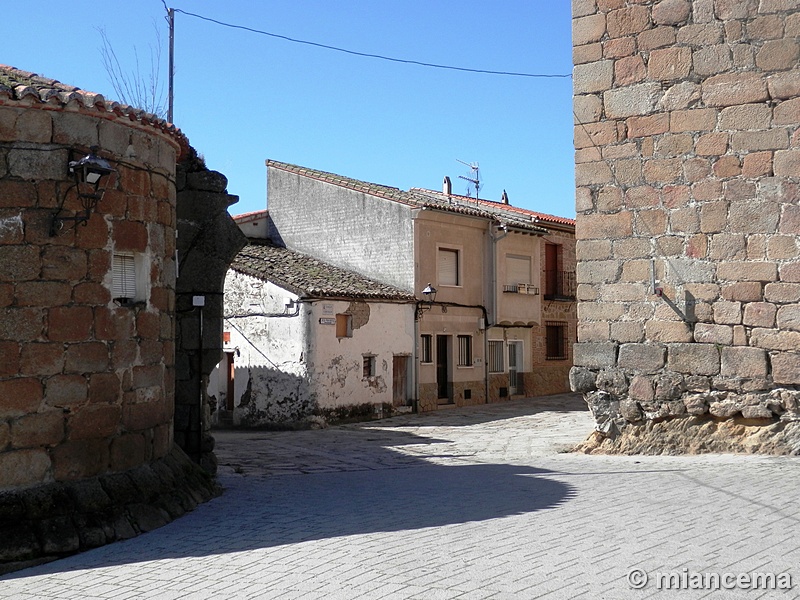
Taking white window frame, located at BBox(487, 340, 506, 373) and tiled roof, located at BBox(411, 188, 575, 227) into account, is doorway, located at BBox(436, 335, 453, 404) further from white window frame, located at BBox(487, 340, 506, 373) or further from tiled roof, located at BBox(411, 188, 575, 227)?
tiled roof, located at BBox(411, 188, 575, 227)

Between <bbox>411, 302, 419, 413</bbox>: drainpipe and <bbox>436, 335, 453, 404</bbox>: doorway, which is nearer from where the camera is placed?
<bbox>411, 302, 419, 413</bbox>: drainpipe

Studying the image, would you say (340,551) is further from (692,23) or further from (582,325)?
(692,23)

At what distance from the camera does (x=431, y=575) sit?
204 inches

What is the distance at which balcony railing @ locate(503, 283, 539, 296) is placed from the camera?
24266 millimetres

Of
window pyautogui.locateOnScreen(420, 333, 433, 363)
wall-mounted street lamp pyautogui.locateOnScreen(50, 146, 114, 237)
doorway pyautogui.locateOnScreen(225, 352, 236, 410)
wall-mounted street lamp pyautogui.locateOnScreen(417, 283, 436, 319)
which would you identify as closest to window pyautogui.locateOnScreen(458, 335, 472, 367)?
window pyautogui.locateOnScreen(420, 333, 433, 363)

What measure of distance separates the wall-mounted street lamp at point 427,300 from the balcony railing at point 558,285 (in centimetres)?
587

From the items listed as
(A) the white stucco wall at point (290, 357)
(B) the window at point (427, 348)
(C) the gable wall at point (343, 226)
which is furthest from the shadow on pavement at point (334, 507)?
(C) the gable wall at point (343, 226)

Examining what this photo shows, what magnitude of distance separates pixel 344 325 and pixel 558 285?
32.2 ft

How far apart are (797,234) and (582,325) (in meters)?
2.65

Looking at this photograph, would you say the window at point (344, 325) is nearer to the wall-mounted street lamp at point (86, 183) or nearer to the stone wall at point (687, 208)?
the stone wall at point (687, 208)

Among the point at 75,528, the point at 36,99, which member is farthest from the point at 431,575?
the point at 36,99

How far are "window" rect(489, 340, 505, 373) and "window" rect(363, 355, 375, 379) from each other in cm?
504

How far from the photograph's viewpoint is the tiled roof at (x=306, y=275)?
61.7ft

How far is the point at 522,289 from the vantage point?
2470cm
